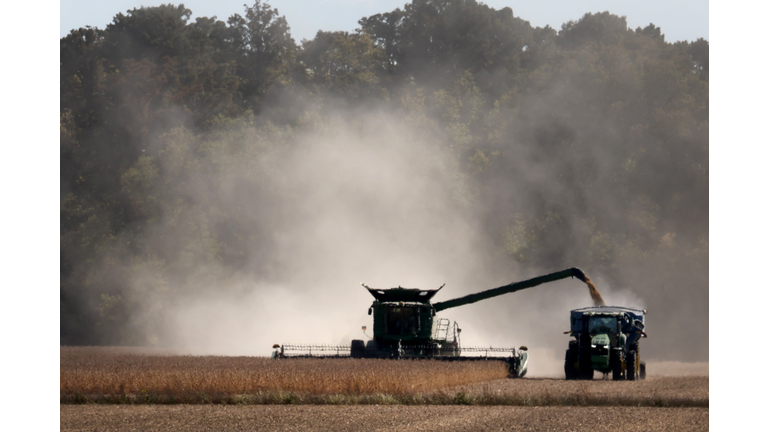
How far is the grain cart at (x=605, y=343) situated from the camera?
23.5m

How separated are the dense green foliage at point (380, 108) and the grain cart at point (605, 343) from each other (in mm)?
22139

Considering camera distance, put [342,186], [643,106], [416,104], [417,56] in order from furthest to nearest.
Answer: [417,56], [416,104], [342,186], [643,106]

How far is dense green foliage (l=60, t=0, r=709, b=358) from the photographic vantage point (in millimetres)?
50281

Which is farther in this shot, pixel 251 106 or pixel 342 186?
pixel 251 106

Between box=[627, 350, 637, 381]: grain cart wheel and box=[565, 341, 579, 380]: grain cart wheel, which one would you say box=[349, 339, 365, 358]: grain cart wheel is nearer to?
box=[565, 341, 579, 380]: grain cart wheel

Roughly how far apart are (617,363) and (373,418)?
10859 millimetres

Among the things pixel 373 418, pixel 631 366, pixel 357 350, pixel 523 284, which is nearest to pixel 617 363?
pixel 631 366

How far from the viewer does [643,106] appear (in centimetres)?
5241

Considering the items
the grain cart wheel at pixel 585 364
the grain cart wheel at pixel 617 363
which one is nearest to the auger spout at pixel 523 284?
the grain cart wheel at pixel 585 364

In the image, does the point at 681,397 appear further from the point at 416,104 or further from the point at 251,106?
the point at 251,106

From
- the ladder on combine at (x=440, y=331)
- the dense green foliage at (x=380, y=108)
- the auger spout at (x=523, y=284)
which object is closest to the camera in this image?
the ladder on combine at (x=440, y=331)

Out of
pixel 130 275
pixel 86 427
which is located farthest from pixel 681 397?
pixel 130 275

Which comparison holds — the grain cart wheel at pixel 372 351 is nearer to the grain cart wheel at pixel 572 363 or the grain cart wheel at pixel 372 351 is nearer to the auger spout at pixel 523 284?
the auger spout at pixel 523 284

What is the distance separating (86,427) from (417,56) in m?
56.2
